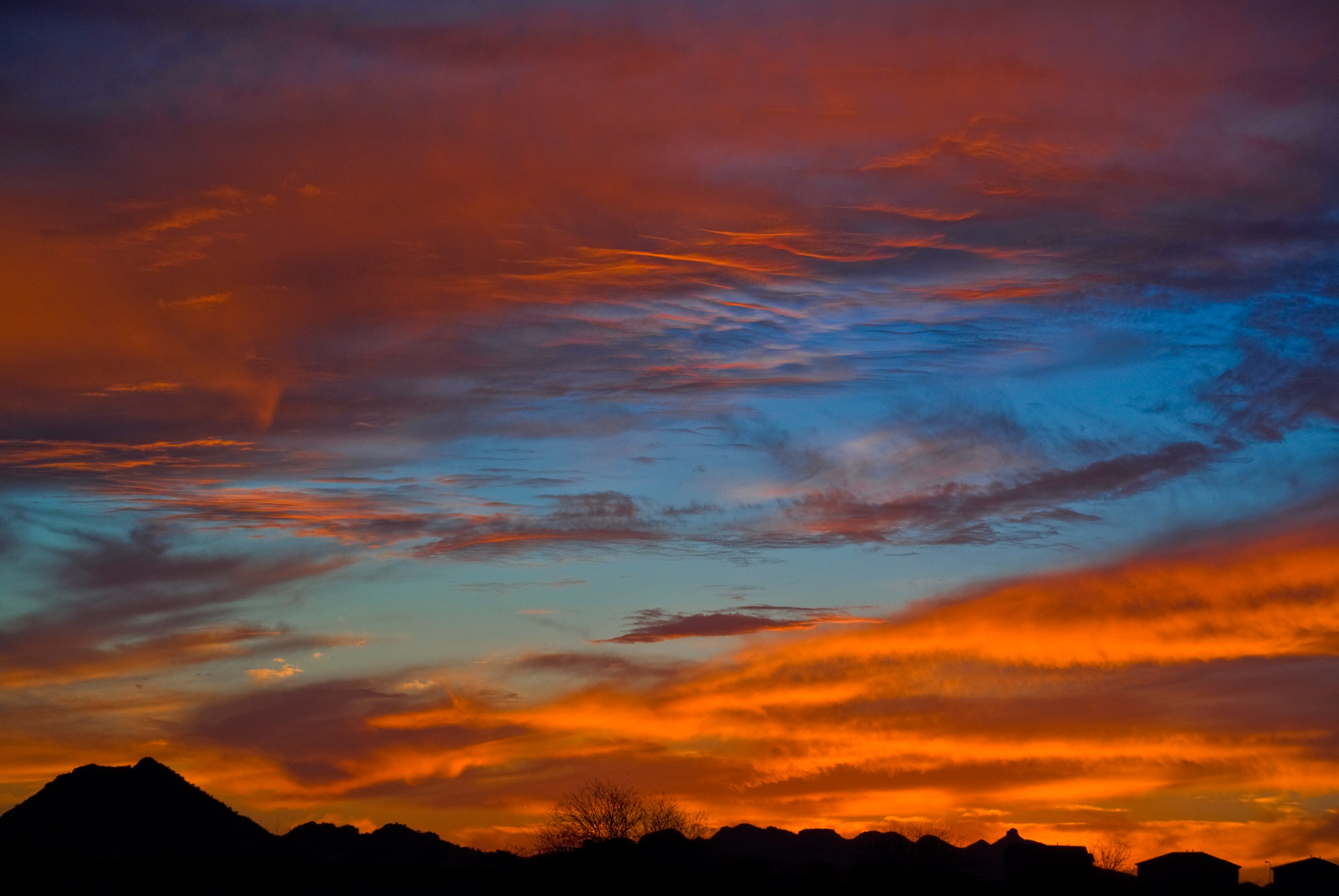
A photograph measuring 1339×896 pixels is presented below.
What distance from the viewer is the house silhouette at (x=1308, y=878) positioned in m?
92.4

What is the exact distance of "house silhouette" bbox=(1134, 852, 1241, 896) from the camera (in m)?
89.9

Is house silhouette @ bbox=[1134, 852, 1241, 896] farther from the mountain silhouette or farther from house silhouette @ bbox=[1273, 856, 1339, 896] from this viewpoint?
the mountain silhouette

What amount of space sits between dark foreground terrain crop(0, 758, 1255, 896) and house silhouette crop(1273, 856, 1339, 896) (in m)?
12.3

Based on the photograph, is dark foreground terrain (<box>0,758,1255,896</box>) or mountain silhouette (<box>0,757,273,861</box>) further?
mountain silhouette (<box>0,757,273,861</box>)

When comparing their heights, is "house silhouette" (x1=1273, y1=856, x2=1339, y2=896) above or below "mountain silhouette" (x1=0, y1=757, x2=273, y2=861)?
below

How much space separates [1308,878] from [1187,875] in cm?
1071

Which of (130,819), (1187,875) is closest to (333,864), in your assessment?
(130,819)

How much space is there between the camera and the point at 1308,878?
3693 inches

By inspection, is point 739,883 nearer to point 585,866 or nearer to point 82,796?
point 585,866

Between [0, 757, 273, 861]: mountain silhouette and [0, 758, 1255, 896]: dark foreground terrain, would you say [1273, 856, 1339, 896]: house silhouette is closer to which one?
[0, 758, 1255, 896]: dark foreground terrain

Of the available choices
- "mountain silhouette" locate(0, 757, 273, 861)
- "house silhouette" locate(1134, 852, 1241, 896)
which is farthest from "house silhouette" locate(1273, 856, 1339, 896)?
"mountain silhouette" locate(0, 757, 273, 861)

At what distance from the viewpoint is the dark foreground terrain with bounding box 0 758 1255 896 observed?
252 feet

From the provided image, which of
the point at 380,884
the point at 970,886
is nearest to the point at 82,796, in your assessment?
the point at 380,884

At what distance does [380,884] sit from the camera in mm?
78500
